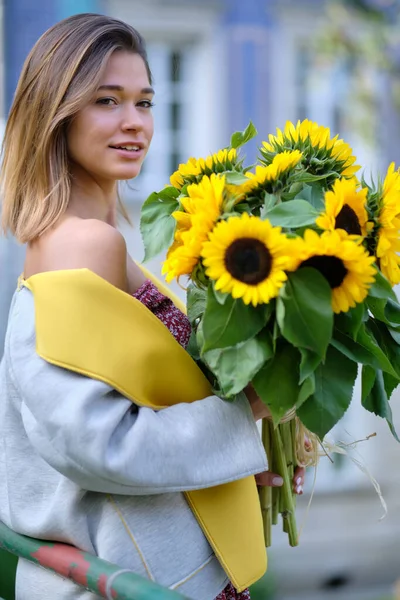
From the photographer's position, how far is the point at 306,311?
1.20 meters

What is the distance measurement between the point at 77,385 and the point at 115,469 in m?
0.13

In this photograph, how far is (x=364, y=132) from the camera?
18.4 ft

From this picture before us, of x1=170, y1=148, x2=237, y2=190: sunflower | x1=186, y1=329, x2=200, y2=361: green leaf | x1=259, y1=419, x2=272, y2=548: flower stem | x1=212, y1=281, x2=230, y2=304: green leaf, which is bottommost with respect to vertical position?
x1=259, y1=419, x2=272, y2=548: flower stem

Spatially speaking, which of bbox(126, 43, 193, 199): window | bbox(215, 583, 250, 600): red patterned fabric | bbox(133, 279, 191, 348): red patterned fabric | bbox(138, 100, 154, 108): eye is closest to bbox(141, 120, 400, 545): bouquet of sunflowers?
bbox(133, 279, 191, 348): red patterned fabric

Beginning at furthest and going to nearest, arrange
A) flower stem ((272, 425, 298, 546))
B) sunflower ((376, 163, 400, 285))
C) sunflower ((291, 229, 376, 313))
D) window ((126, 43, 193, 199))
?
1. window ((126, 43, 193, 199))
2. flower stem ((272, 425, 298, 546))
3. sunflower ((376, 163, 400, 285))
4. sunflower ((291, 229, 376, 313))

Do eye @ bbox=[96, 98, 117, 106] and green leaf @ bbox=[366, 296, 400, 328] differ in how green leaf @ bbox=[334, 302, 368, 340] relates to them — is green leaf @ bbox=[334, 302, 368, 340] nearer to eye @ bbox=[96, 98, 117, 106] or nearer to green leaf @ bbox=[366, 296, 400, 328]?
green leaf @ bbox=[366, 296, 400, 328]

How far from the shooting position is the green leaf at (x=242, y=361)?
4.03 ft

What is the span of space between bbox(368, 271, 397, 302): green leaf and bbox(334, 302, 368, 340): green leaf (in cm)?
3

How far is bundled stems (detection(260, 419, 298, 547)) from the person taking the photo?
63.3 inches

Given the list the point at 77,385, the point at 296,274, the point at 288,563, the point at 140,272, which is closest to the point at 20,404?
the point at 77,385

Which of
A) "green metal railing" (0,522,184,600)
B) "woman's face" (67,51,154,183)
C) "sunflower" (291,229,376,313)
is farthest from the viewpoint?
"woman's face" (67,51,154,183)

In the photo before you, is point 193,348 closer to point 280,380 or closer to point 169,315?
point 169,315

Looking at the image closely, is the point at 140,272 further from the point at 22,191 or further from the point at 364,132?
the point at 364,132

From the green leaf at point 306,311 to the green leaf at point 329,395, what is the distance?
73mm
